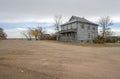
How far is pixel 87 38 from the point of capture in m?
42.3

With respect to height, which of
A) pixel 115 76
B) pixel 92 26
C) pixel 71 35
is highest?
pixel 92 26

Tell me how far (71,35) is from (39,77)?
118 feet

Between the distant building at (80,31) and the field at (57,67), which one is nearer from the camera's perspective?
the field at (57,67)

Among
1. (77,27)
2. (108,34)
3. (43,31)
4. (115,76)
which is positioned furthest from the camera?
(43,31)

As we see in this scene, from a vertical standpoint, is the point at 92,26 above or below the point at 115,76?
above

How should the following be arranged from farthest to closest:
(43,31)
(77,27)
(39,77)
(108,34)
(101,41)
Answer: (43,31)
(108,34)
(77,27)
(101,41)
(39,77)

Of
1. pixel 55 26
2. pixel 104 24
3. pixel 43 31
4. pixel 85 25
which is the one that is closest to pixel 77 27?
pixel 85 25

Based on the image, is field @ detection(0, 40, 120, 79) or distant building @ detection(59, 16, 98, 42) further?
distant building @ detection(59, 16, 98, 42)

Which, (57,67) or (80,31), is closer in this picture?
(57,67)

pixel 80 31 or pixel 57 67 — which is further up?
pixel 80 31

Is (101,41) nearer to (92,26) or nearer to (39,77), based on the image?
(92,26)

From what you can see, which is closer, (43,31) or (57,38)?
(57,38)

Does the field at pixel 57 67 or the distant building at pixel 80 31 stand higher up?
the distant building at pixel 80 31

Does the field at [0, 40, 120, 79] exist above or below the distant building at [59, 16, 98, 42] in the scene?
below
